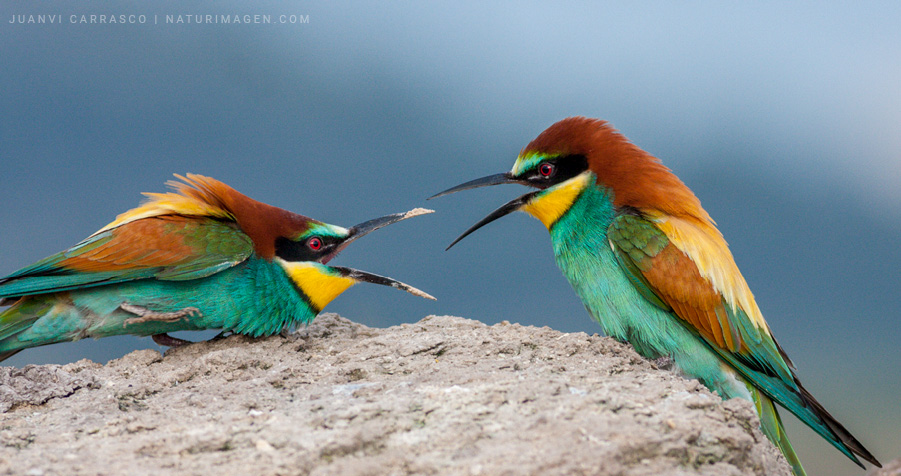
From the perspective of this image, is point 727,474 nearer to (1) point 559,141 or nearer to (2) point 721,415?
(2) point 721,415

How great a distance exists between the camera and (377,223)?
4598mm

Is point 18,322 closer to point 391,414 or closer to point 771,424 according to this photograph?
point 391,414

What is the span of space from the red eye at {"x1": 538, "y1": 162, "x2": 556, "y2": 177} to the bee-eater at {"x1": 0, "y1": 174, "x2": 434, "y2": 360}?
1.15 m

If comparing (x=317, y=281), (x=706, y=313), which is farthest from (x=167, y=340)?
(x=706, y=313)

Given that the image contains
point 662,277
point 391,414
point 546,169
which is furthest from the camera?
point 546,169

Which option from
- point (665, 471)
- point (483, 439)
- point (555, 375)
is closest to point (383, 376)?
point (555, 375)

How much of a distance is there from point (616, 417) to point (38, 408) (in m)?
2.88

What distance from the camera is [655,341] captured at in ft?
12.3

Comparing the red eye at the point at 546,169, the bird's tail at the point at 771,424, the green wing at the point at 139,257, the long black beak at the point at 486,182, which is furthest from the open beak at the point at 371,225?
the bird's tail at the point at 771,424

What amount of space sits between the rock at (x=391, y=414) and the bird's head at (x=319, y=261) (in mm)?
532

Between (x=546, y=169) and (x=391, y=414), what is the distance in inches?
84.1

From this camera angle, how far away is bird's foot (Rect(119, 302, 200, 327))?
3.91m

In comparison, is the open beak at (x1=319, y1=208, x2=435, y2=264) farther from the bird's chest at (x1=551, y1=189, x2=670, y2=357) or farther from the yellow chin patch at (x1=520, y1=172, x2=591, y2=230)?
the bird's chest at (x1=551, y1=189, x2=670, y2=357)

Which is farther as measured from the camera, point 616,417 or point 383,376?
point 383,376
